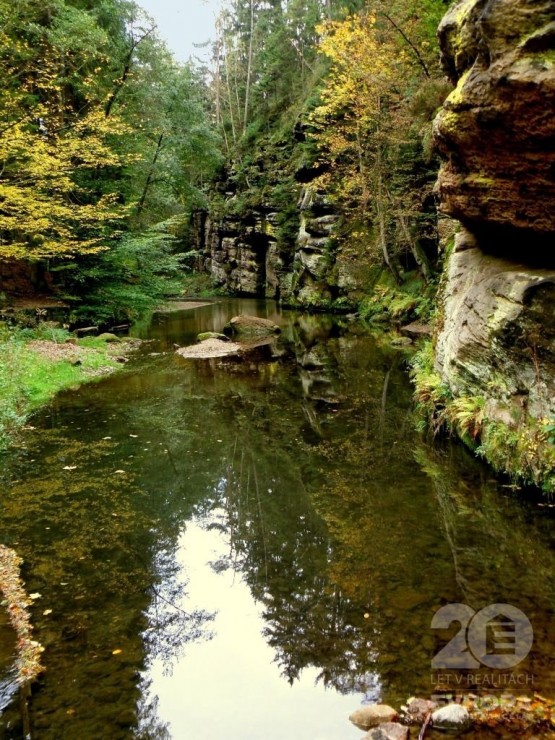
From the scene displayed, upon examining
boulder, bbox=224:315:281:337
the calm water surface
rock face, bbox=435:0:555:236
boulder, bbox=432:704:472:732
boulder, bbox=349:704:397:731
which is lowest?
boulder, bbox=224:315:281:337

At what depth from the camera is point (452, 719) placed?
131 inches

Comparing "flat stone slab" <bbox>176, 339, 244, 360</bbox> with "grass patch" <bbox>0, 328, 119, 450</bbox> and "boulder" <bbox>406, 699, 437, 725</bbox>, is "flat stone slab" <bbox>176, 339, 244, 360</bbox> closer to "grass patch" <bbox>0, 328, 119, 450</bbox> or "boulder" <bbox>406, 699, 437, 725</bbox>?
"grass patch" <bbox>0, 328, 119, 450</bbox>

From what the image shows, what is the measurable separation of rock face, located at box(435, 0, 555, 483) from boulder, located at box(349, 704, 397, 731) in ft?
14.6

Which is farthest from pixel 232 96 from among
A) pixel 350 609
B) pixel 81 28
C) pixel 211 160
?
pixel 350 609

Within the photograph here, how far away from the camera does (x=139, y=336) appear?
23.7 meters

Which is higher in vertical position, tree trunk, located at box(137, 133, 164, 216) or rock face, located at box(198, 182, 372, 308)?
tree trunk, located at box(137, 133, 164, 216)

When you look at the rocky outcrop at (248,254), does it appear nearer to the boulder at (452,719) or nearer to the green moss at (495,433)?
the green moss at (495,433)

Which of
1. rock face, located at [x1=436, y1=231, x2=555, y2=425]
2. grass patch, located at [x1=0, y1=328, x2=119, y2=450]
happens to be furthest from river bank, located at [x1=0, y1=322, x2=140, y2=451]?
rock face, located at [x1=436, y1=231, x2=555, y2=425]

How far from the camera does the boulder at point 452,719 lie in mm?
3291

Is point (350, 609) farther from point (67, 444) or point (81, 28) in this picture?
point (81, 28)

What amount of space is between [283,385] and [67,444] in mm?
6198
